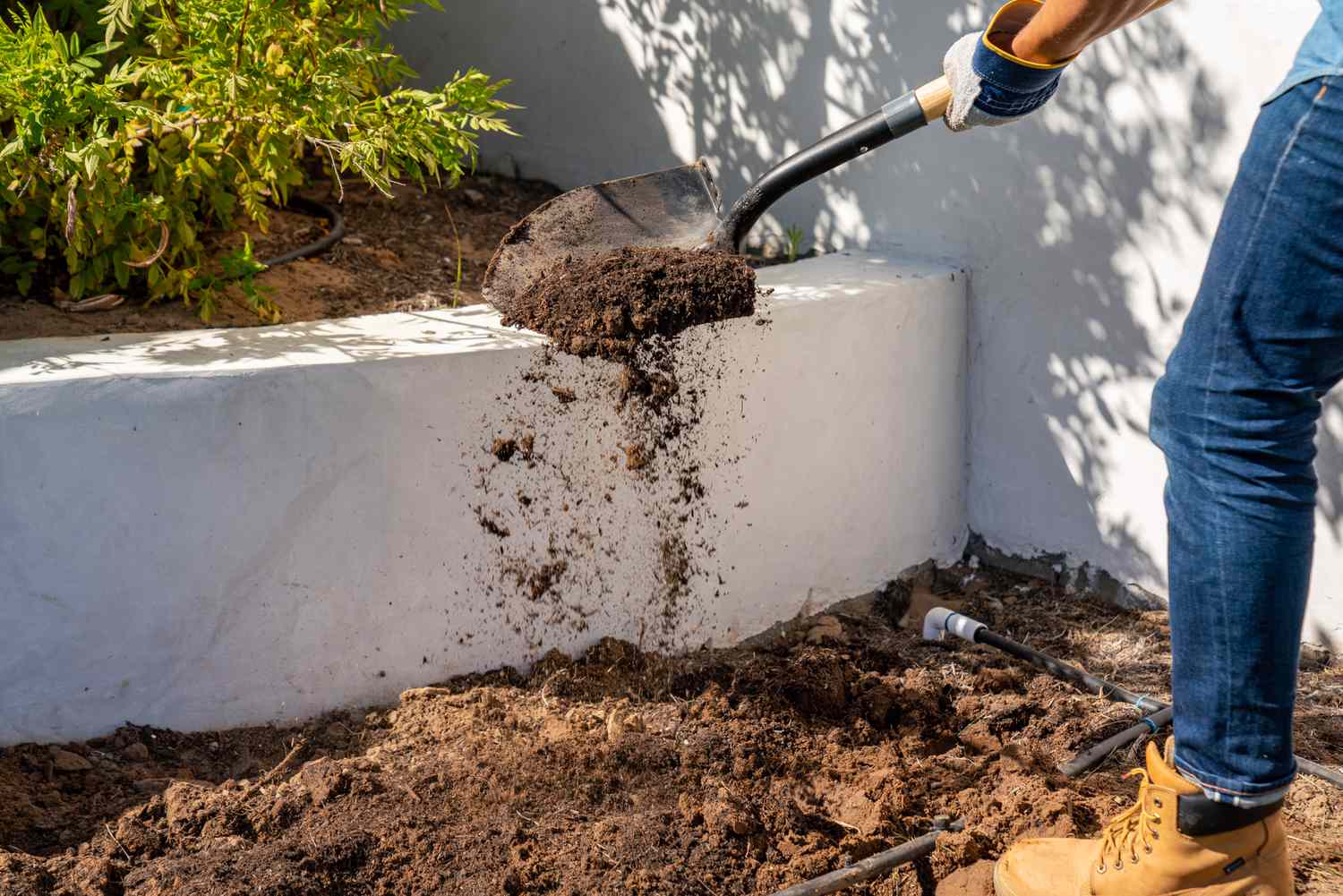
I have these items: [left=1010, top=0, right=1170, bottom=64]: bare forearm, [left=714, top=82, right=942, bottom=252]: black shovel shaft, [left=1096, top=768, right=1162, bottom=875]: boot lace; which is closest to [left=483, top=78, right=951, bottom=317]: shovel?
[left=714, top=82, right=942, bottom=252]: black shovel shaft

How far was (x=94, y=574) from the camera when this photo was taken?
2416mm

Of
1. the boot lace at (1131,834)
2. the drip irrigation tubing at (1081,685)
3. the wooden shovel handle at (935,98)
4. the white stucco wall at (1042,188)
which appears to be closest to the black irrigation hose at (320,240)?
the white stucco wall at (1042,188)

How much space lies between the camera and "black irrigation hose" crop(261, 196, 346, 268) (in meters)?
3.37

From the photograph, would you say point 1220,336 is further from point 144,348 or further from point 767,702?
point 144,348

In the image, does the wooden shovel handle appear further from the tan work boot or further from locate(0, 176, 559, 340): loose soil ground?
the tan work boot

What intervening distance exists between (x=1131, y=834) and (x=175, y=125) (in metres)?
2.44

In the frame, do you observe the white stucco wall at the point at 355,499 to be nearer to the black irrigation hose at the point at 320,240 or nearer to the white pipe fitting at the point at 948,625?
the white pipe fitting at the point at 948,625

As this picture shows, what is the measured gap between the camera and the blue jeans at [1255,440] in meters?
1.50

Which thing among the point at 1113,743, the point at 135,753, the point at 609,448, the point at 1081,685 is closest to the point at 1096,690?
the point at 1081,685

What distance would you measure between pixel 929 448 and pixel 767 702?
43.3 inches

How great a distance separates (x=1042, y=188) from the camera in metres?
3.19

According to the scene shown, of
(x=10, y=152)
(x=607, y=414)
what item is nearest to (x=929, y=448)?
(x=607, y=414)

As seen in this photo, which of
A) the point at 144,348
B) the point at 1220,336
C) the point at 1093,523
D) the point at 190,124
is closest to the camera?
the point at 1220,336

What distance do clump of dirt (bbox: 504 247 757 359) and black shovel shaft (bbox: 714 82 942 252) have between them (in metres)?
0.18
